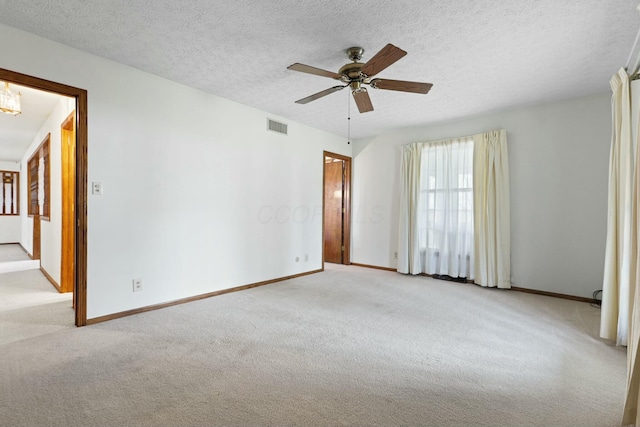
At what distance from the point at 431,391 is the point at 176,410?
1446 mm

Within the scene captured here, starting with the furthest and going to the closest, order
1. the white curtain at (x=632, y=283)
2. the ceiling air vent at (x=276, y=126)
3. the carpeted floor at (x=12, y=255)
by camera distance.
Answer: the carpeted floor at (x=12, y=255) < the ceiling air vent at (x=276, y=126) < the white curtain at (x=632, y=283)

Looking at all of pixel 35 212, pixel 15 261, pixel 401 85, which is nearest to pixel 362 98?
pixel 401 85

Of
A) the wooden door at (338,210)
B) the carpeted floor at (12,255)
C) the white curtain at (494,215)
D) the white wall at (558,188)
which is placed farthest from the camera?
the carpeted floor at (12,255)

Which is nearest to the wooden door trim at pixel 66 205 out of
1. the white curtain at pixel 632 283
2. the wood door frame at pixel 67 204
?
the wood door frame at pixel 67 204

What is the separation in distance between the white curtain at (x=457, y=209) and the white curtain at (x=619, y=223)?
1.70 m

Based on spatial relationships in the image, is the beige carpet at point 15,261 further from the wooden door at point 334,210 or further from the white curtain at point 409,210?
the white curtain at point 409,210

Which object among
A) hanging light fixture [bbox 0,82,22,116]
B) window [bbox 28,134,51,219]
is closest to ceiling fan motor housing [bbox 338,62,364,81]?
hanging light fixture [bbox 0,82,22,116]

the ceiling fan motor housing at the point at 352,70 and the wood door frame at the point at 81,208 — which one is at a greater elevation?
the ceiling fan motor housing at the point at 352,70

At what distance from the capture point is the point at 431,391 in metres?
1.86

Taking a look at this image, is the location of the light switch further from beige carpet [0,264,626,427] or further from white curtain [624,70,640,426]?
white curtain [624,70,640,426]

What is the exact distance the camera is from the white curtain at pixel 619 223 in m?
2.41

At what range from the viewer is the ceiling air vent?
4575 mm

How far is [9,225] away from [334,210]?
9780mm

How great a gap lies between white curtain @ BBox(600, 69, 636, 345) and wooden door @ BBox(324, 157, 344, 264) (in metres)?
4.19
